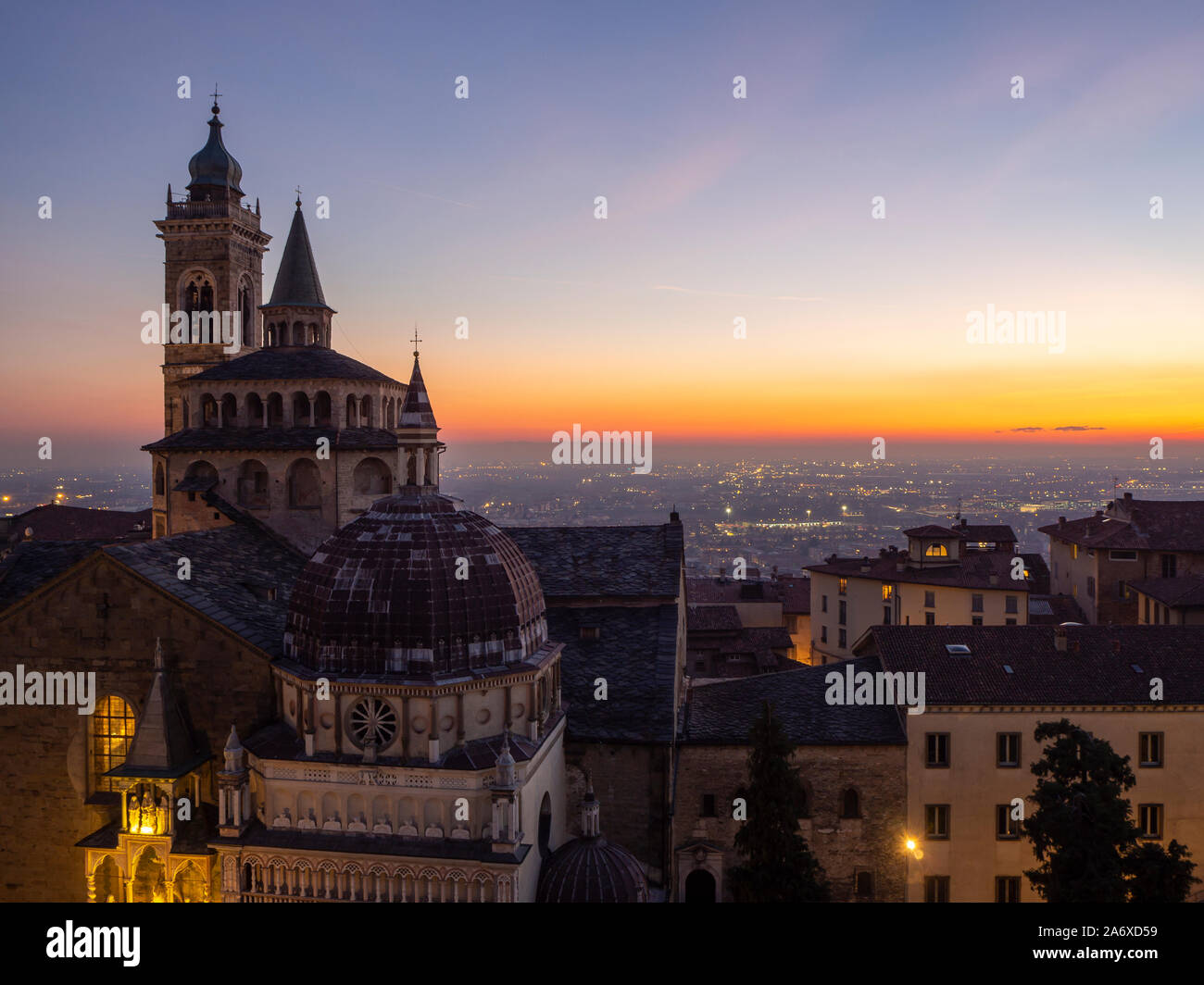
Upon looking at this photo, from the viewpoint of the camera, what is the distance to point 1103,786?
2303 cm

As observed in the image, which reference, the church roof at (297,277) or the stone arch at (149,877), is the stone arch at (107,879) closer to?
the stone arch at (149,877)

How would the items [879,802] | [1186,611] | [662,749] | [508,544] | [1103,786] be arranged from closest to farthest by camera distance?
[1103,786] → [508,544] → [662,749] → [879,802] → [1186,611]

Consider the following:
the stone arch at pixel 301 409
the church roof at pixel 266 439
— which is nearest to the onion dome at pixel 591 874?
the church roof at pixel 266 439

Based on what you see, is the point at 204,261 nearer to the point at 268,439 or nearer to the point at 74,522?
the point at 74,522

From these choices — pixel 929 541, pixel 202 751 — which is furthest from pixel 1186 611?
pixel 202 751

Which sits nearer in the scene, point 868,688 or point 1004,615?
point 868,688

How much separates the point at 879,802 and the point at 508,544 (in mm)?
16185

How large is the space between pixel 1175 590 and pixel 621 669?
3719 cm

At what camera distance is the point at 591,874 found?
22219 millimetres

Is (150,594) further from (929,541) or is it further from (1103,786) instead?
(929,541)

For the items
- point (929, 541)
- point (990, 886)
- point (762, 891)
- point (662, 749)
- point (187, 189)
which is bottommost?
point (990, 886)

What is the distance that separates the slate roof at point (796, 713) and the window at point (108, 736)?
16822 mm

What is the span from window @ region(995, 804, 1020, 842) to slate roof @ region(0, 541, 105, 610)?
99.9 feet

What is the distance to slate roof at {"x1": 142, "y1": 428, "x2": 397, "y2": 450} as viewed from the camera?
36.2 m
